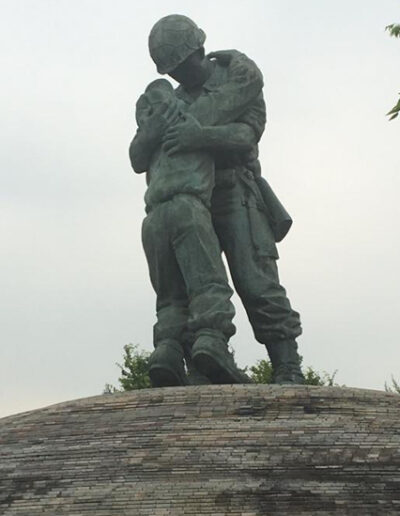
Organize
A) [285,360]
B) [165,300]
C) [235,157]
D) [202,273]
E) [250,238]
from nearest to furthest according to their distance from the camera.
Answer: [202,273]
[285,360]
[165,300]
[250,238]
[235,157]

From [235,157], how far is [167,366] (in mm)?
2834

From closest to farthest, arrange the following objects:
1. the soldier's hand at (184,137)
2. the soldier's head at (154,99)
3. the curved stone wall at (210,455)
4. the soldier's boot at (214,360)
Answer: the curved stone wall at (210,455)
the soldier's boot at (214,360)
the soldier's hand at (184,137)
the soldier's head at (154,99)

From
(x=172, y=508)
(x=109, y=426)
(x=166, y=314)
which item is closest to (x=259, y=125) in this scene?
(x=166, y=314)

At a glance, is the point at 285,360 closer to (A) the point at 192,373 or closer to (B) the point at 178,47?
(A) the point at 192,373

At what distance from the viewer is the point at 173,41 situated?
1524 centimetres

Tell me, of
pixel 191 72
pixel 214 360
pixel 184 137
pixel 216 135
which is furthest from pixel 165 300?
pixel 191 72

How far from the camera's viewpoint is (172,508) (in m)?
10.2

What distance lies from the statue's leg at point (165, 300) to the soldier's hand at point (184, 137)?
756 millimetres

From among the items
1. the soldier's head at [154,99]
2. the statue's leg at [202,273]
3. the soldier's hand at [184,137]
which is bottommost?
the statue's leg at [202,273]

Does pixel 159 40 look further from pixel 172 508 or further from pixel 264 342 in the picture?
pixel 172 508

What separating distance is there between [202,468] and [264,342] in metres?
4.35

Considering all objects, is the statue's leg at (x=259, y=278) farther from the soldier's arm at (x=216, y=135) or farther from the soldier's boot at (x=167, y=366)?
the soldier's boot at (x=167, y=366)

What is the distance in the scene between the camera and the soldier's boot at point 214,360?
44.7 feet

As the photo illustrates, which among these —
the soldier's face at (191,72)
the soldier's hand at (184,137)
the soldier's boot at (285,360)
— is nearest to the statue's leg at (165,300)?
the soldier's hand at (184,137)
